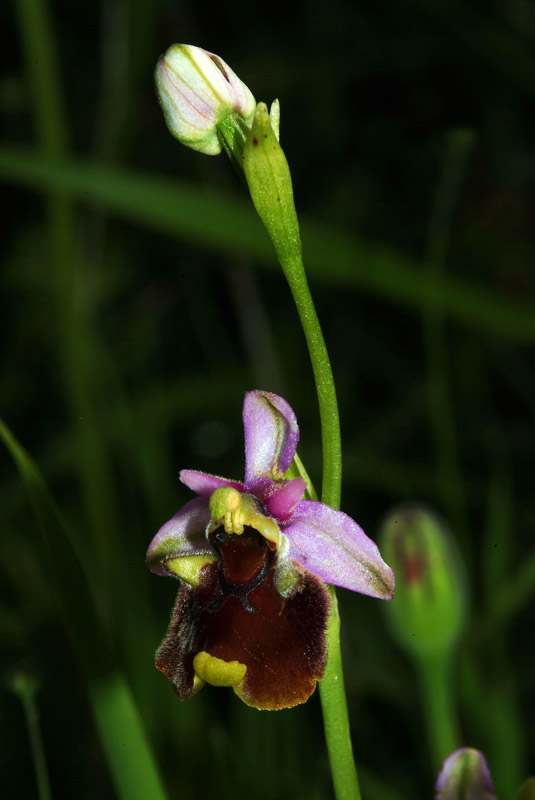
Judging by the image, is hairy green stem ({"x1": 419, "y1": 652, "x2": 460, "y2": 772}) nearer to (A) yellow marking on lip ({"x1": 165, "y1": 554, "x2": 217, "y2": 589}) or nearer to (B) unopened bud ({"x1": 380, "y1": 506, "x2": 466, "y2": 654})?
(B) unopened bud ({"x1": 380, "y1": 506, "x2": 466, "y2": 654})

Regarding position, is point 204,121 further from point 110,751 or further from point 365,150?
point 365,150

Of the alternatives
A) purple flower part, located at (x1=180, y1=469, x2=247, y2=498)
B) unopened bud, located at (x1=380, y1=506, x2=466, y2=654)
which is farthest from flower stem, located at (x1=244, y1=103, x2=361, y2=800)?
unopened bud, located at (x1=380, y1=506, x2=466, y2=654)

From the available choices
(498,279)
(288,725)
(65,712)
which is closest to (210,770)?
(288,725)

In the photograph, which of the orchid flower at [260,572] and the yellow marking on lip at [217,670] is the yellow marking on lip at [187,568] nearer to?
the orchid flower at [260,572]

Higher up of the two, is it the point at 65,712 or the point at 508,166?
the point at 508,166

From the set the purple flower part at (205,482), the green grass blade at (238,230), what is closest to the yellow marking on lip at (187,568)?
the purple flower part at (205,482)

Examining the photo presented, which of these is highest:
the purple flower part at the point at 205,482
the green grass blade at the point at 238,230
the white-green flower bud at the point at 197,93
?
the green grass blade at the point at 238,230
